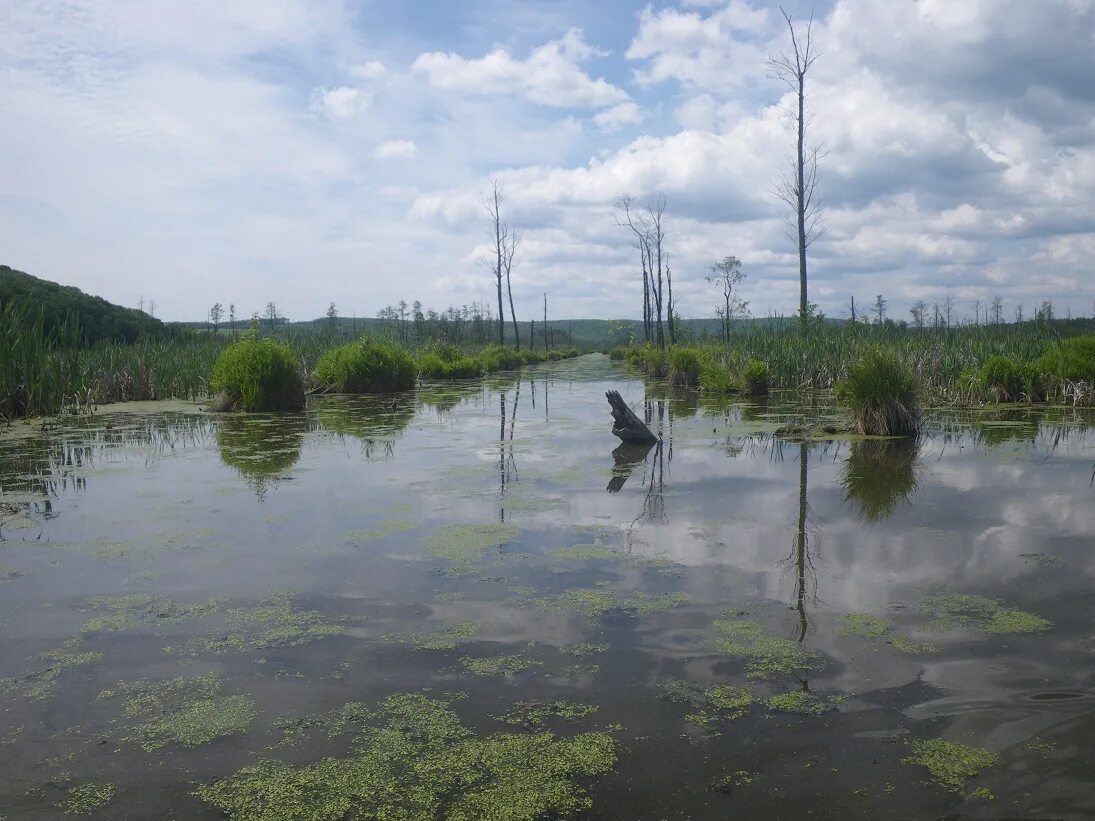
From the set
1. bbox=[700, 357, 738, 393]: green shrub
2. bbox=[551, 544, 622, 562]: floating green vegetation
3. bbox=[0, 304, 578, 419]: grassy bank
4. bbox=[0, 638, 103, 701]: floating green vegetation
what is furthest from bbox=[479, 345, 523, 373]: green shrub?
bbox=[0, 638, 103, 701]: floating green vegetation

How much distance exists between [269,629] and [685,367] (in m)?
17.6

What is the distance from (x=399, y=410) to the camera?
45.7 ft

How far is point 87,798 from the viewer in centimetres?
237

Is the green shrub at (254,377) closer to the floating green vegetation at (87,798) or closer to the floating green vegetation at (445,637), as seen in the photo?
the floating green vegetation at (445,637)

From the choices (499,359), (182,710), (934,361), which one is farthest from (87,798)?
(499,359)

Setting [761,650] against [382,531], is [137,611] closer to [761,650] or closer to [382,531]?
[382,531]

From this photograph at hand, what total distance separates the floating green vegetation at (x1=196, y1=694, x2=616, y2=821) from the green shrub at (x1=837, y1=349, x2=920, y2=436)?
7.68 metres

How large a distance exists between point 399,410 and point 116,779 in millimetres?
11582

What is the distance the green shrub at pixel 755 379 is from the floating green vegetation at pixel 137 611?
13.4m

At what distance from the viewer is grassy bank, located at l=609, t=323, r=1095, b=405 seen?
12109mm

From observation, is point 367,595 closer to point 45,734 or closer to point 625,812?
point 45,734

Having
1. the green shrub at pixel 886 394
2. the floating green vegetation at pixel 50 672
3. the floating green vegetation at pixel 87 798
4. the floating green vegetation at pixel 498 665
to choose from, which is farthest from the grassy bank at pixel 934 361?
the floating green vegetation at pixel 87 798

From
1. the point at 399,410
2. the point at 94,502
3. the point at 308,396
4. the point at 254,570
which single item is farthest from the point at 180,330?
the point at 254,570

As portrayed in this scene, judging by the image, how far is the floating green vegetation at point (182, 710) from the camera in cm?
272
